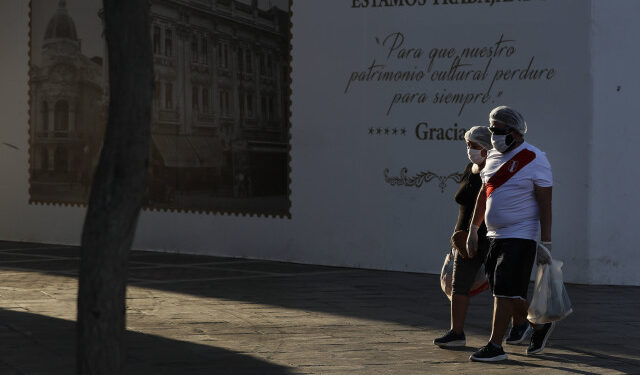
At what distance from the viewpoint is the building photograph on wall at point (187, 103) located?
15.4 metres

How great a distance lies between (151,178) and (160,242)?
89 cm

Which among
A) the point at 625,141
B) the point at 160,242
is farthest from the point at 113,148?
the point at 160,242

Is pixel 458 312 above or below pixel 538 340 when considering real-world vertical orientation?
above

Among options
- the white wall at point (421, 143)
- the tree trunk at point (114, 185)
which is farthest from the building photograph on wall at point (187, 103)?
the tree trunk at point (114, 185)

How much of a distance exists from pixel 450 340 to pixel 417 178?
5448mm

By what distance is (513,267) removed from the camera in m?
8.46

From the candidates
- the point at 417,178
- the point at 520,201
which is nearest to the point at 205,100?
the point at 417,178

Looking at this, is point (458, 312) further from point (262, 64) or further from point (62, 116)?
point (62, 116)

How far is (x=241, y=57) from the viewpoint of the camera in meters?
15.8

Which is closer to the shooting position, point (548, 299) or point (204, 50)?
point (548, 299)

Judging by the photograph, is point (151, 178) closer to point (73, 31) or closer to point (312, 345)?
point (73, 31)

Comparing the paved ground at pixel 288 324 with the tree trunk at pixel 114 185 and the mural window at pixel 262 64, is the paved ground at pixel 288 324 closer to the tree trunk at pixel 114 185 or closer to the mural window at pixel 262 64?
the tree trunk at pixel 114 185

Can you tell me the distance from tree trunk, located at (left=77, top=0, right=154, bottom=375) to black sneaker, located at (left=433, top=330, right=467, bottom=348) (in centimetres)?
392

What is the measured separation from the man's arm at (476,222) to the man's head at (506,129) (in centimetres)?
39
